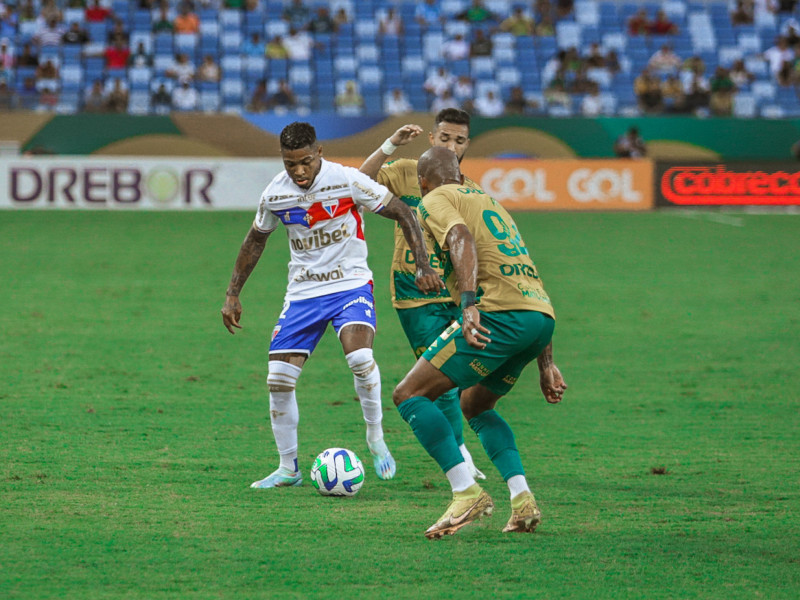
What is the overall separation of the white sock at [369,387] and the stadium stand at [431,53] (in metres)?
21.2

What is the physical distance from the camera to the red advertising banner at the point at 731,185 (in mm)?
26344

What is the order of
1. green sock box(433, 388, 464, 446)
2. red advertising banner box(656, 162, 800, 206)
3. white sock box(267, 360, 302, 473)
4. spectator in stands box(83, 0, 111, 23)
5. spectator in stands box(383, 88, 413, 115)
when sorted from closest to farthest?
white sock box(267, 360, 302, 473) < green sock box(433, 388, 464, 446) < red advertising banner box(656, 162, 800, 206) < spectator in stands box(383, 88, 413, 115) < spectator in stands box(83, 0, 111, 23)

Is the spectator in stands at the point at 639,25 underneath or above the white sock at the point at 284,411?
above

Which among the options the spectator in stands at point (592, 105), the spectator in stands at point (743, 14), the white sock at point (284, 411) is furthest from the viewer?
the spectator in stands at point (743, 14)

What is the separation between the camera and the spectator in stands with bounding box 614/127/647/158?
26953mm

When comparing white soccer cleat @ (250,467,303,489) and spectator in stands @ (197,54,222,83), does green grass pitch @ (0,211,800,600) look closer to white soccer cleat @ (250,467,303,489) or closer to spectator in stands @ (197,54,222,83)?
white soccer cleat @ (250,467,303,489)

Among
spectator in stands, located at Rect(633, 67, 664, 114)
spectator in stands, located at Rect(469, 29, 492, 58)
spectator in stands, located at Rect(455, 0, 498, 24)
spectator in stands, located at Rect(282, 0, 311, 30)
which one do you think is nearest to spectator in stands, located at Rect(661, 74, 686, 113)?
spectator in stands, located at Rect(633, 67, 664, 114)

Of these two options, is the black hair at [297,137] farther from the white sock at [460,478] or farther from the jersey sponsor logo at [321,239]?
the white sock at [460,478]

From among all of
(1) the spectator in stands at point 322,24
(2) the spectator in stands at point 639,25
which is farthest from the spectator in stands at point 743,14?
(1) the spectator in stands at point 322,24

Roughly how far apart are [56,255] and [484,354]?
42.8 feet

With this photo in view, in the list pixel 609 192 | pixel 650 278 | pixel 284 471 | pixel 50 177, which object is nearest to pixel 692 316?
pixel 650 278

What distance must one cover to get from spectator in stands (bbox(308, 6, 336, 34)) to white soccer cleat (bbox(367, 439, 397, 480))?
983 inches

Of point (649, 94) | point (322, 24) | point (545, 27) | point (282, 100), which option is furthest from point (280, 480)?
point (545, 27)

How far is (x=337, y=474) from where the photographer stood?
621 cm
